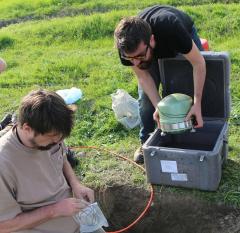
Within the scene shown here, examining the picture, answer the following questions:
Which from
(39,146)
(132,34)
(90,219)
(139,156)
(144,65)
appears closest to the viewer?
(39,146)

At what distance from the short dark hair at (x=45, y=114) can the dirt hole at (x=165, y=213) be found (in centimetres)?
201

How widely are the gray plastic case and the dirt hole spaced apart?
162 mm

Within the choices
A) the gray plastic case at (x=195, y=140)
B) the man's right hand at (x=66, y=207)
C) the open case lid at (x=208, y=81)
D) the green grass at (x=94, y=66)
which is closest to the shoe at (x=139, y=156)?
the green grass at (x=94, y=66)

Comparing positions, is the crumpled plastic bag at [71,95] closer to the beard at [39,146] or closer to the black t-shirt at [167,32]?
the black t-shirt at [167,32]

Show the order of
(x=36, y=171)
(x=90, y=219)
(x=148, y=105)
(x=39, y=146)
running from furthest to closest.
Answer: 1. (x=148, y=105)
2. (x=90, y=219)
3. (x=36, y=171)
4. (x=39, y=146)

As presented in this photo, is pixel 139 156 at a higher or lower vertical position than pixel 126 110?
lower

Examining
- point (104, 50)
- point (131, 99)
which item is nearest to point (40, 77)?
point (104, 50)

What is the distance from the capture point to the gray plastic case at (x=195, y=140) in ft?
13.2

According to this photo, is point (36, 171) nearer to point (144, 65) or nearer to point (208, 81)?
point (144, 65)

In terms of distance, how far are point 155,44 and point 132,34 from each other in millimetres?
486

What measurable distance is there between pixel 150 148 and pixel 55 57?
15.3 feet

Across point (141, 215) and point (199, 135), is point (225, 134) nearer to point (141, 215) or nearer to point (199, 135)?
point (199, 135)

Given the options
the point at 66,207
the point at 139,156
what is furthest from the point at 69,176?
the point at 139,156

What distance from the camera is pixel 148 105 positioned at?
14.9 ft
